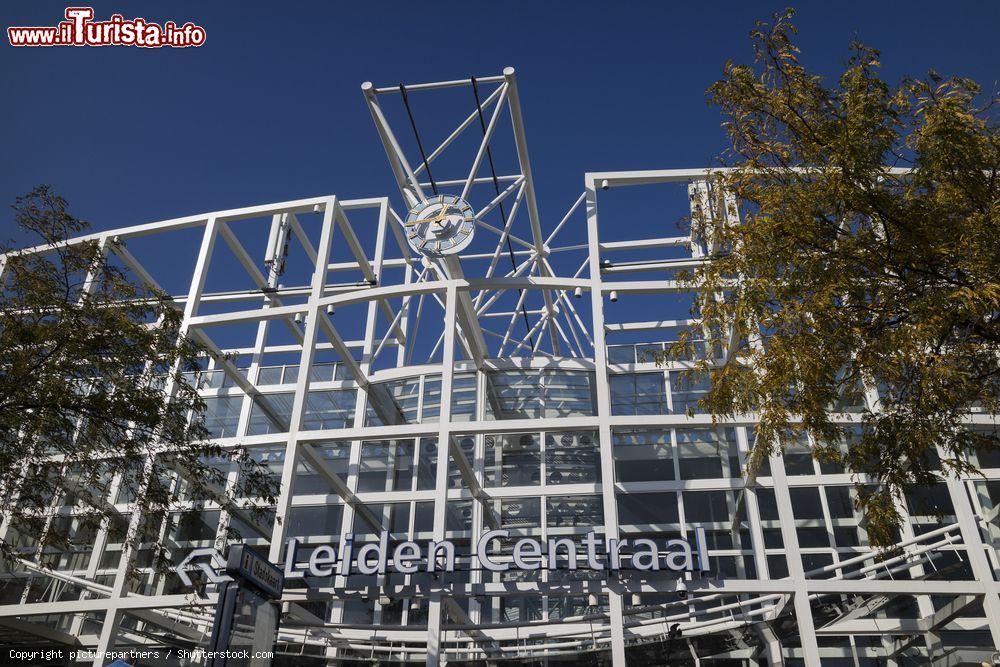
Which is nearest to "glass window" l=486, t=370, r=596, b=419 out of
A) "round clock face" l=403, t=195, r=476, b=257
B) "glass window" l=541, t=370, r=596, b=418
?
"glass window" l=541, t=370, r=596, b=418

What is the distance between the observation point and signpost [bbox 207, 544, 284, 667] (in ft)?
30.5

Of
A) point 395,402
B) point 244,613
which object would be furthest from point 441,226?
point 244,613

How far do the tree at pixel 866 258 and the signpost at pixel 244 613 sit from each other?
23.1 ft

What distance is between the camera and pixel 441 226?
22625mm

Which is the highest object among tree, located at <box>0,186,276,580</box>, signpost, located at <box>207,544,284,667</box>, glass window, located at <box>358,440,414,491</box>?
glass window, located at <box>358,440,414,491</box>

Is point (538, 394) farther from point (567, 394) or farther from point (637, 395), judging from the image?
point (637, 395)

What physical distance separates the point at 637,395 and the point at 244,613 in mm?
15937

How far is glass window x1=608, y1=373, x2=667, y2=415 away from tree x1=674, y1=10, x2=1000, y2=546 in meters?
12.0

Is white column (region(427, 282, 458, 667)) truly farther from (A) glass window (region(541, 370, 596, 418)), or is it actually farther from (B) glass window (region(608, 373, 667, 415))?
(B) glass window (region(608, 373, 667, 415))

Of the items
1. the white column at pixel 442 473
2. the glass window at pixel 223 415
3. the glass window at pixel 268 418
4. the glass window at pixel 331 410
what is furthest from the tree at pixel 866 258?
the glass window at pixel 223 415

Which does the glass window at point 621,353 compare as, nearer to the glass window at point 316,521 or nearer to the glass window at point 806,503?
the glass window at point 806,503

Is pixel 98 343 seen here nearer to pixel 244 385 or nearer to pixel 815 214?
pixel 244 385

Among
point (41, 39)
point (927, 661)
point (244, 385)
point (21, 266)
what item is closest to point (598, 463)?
point (927, 661)

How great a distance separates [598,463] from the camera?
76.3 ft
